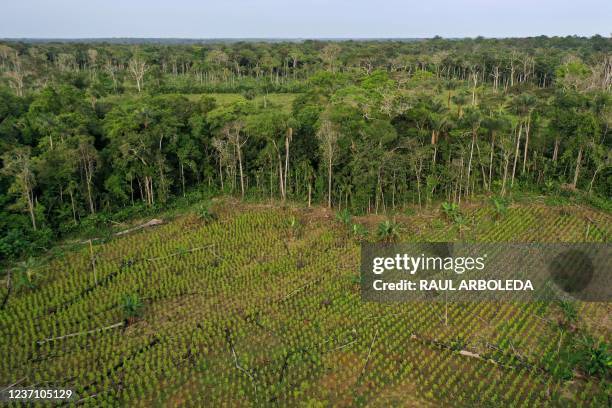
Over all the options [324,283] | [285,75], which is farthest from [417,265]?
[285,75]

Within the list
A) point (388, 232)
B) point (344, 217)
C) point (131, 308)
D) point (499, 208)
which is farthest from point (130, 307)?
point (499, 208)

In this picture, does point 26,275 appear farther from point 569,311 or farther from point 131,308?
point 569,311

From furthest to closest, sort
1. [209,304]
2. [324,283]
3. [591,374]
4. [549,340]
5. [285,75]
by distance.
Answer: [285,75] < [324,283] < [209,304] < [549,340] < [591,374]

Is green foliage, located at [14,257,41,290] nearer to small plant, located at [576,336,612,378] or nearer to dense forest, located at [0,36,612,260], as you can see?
dense forest, located at [0,36,612,260]

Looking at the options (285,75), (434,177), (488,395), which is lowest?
(488,395)

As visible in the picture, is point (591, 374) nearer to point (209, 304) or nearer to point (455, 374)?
point (455, 374)

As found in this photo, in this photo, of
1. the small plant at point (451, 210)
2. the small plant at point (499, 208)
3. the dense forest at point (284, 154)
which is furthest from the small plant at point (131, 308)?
the small plant at point (499, 208)

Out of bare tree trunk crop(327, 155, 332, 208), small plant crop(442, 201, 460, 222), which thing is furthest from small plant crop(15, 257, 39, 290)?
small plant crop(442, 201, 460, 222)

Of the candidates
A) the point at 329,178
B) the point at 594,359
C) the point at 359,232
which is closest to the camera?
the point at 594,359

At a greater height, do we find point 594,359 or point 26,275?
point 26,275
